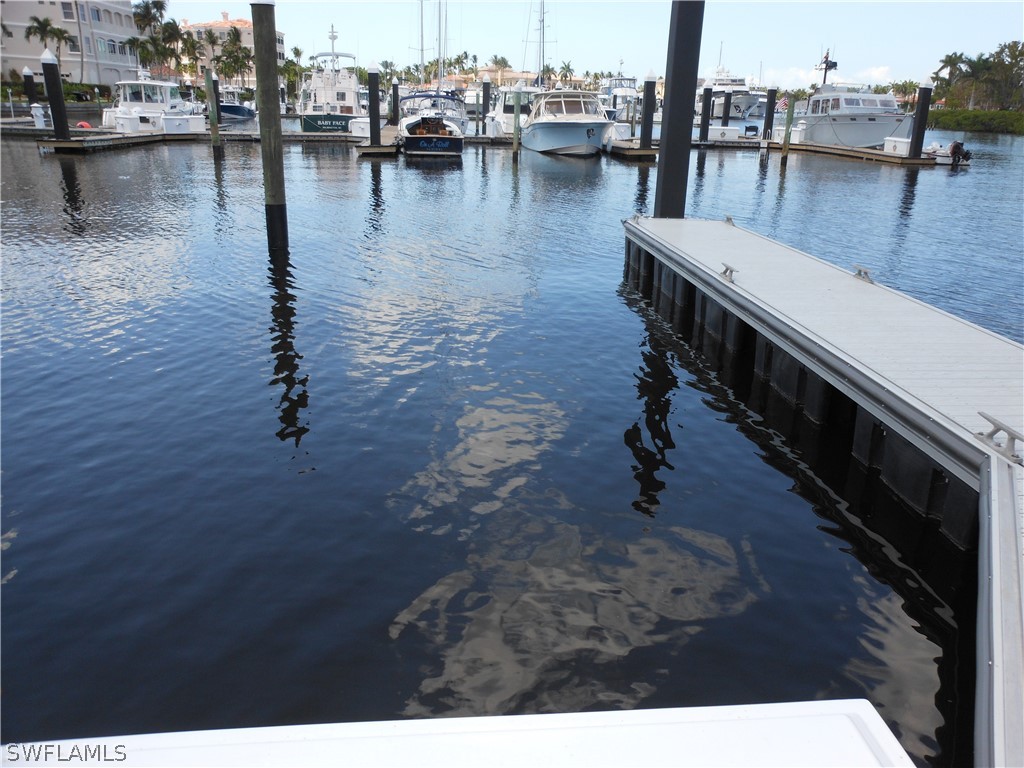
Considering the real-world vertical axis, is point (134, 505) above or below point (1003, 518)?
below

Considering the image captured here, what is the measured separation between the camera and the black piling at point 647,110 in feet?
128

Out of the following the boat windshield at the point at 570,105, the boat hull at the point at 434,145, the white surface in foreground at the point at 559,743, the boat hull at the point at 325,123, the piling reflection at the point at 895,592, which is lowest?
the piling reflection at the point at 895,592

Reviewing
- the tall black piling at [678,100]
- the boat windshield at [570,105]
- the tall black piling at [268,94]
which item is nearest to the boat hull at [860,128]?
the boat windshield at [570,105]

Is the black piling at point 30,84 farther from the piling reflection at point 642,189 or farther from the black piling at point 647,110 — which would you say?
the piling reflection at point 642,189

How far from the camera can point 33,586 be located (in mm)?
5445

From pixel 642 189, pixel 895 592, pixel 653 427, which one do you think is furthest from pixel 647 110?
pixel 895 592

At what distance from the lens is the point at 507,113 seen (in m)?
60.8

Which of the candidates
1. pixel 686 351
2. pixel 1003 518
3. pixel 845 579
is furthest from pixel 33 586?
pixel 686 351

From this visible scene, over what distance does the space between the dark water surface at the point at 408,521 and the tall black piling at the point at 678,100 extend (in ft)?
10.5

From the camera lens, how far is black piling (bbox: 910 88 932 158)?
118 ft

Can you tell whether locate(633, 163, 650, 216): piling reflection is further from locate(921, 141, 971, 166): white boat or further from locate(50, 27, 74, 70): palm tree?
locate(50, 27, 74, 70): palm tree

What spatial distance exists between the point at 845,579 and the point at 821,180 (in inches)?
1233

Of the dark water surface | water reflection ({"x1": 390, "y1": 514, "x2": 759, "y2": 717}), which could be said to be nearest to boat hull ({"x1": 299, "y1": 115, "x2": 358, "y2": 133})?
the dark water surface

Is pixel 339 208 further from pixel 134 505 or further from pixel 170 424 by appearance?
pixel 134 505
